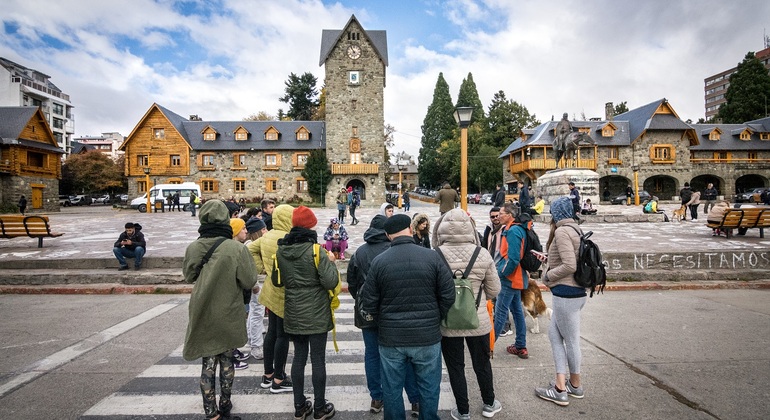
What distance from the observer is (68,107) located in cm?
7569

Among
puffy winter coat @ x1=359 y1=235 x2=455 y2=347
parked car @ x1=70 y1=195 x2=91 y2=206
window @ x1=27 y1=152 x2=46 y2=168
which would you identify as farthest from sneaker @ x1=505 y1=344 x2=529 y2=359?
parked car @ x1=70 y1=195 x2=91 y2=206

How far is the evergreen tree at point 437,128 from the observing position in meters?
68.4

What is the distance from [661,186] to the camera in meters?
48.2

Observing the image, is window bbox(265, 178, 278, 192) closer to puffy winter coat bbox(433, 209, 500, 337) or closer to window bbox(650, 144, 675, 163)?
window bbox(650, 144, 675, 163)

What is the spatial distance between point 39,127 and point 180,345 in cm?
4709

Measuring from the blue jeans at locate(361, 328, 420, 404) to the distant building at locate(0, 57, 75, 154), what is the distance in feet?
219

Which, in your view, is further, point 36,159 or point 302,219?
point 36,159

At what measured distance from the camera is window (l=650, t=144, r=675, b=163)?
4472cm

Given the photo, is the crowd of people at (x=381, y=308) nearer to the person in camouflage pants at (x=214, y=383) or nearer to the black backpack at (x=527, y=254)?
the person in camouflage pants at (x=214, y=383)

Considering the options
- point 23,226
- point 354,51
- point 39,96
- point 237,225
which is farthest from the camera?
point 39,96

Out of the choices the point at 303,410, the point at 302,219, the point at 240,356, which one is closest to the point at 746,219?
the point at 302,219

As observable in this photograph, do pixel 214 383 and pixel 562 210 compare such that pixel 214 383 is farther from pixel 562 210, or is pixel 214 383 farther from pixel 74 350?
pixel 562 210

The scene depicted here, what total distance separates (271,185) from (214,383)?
43158 millimetres

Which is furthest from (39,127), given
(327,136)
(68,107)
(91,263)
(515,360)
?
(515,360)
